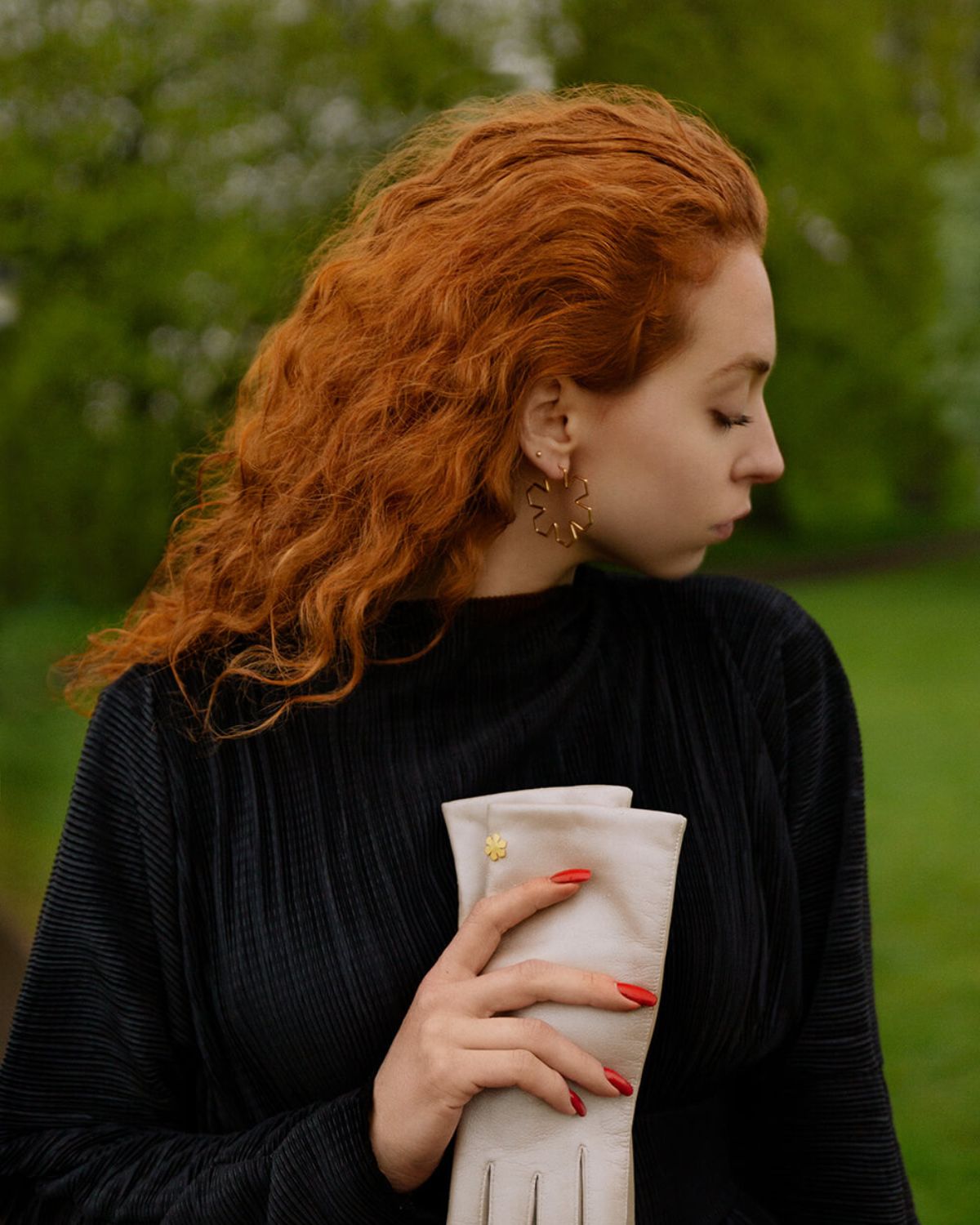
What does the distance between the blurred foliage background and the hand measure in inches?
87.0

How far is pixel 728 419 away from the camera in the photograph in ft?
5.50

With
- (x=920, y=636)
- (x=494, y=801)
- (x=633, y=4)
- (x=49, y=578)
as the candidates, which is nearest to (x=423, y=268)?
(x=494, y=801)

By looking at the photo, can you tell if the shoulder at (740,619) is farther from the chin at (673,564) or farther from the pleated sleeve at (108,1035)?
the pleated sleeve at (108,1035)

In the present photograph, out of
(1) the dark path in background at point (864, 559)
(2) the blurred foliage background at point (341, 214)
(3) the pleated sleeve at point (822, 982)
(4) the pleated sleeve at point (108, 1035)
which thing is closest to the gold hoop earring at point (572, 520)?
(3) the pleated sleeve at point (822, 982)

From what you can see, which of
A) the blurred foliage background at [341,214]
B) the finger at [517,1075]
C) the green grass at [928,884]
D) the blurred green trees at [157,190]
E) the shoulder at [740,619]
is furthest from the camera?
the blurred green trees at [157,190]

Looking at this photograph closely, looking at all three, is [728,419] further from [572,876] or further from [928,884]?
[928,884]

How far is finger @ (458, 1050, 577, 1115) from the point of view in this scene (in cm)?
138

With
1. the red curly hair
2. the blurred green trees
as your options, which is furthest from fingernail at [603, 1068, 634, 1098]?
the blurred green trees

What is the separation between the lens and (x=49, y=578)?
49.0 ft

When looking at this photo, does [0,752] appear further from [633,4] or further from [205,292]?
[633,4]

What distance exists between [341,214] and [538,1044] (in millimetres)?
4823

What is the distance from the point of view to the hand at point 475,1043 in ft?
4.58

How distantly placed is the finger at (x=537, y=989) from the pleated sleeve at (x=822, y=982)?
48 centimetres

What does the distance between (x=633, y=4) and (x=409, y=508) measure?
19.3m
